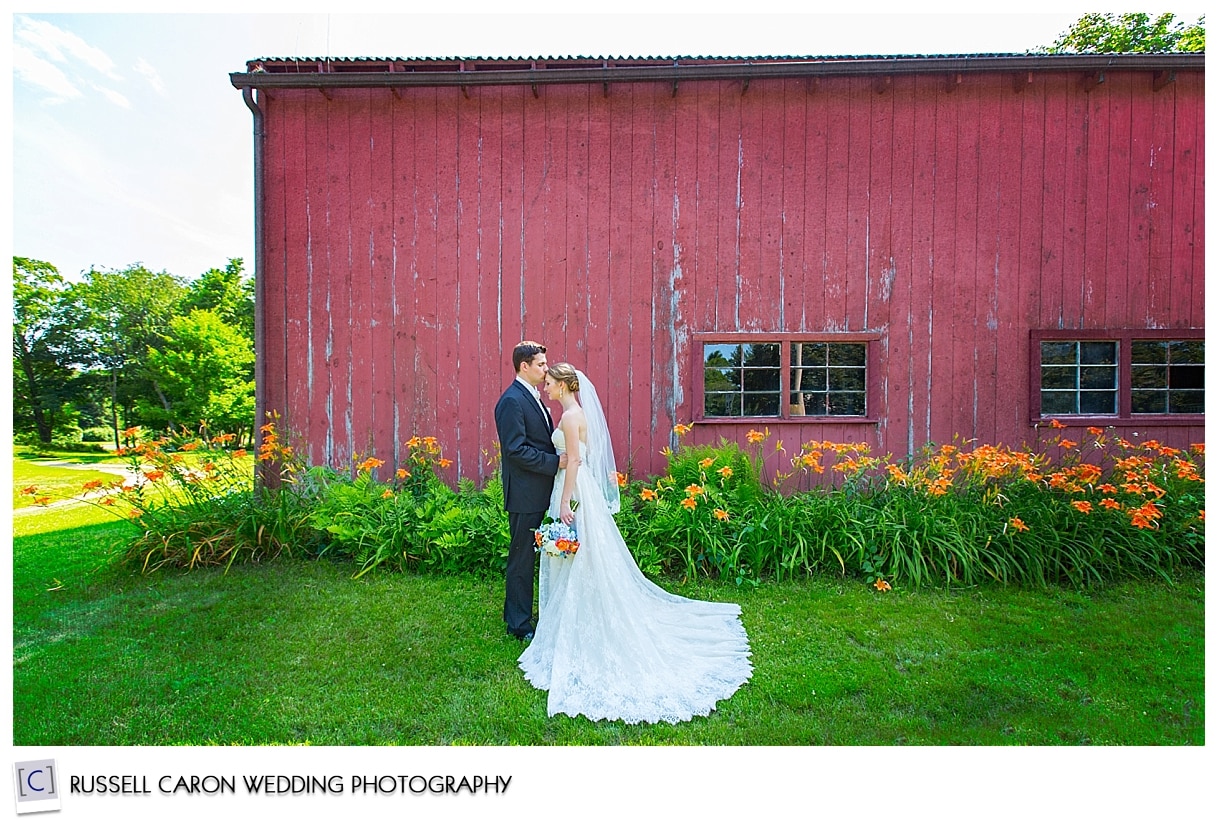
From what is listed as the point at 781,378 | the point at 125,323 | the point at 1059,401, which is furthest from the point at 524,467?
the point at 125,323

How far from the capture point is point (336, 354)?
5305 millimetres

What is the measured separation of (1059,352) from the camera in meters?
5.32

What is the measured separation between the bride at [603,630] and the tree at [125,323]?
5296 millimetres

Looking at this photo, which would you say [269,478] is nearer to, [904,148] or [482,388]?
[482,388]

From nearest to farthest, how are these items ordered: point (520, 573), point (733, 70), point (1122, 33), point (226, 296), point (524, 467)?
point (524, 467) → point (520, 573) → point (733, 70) → point (1122, 33) → point (226, 296)

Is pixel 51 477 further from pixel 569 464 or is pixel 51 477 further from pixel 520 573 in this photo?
pixel 569 464

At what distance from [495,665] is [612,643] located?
674 millimetres

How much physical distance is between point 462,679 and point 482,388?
311cm

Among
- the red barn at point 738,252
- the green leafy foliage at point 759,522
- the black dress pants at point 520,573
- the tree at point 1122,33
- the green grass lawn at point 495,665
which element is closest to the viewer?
the green grass lawn at point 495,665

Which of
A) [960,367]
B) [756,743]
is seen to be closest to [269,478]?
[756,743]

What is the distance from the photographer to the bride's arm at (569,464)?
289 centimetres

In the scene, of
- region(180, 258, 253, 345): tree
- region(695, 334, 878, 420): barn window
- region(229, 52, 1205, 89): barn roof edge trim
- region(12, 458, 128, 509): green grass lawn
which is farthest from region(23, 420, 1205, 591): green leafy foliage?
region(180, 258, 253, 345): tree
